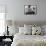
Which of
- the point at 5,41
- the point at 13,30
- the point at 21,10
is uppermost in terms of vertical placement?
the point at 21,10

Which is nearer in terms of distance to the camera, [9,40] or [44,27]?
[9,40]

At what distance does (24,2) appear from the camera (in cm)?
470

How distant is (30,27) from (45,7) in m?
1.07

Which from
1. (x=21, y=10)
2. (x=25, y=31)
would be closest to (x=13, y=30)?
(x=25, y=31)

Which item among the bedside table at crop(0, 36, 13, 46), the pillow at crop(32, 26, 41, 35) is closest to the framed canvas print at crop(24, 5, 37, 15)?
the pillow at crop(32, 26, 41, 35)

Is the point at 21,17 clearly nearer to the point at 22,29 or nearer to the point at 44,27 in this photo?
the point at 22,29

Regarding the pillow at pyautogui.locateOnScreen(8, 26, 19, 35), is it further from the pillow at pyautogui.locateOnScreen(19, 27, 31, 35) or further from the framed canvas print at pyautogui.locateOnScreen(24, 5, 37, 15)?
the framed canvas print at pyautogui.locateOnScreen(24, 5, 37, 15)

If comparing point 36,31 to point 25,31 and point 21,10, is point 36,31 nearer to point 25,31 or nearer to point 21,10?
point 25,31

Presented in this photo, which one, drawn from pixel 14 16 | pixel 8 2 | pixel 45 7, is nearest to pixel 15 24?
pixel 14 16

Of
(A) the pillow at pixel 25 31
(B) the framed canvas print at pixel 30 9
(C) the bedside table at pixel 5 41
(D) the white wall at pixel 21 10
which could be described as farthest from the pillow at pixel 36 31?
(C) the bedside table at pixel 5 41

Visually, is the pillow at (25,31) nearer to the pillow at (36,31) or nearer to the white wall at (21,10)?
the pillow at (36,31)

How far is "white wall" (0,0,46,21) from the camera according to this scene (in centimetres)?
469

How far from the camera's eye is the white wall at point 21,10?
4.69m

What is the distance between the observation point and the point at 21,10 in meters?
4.73
